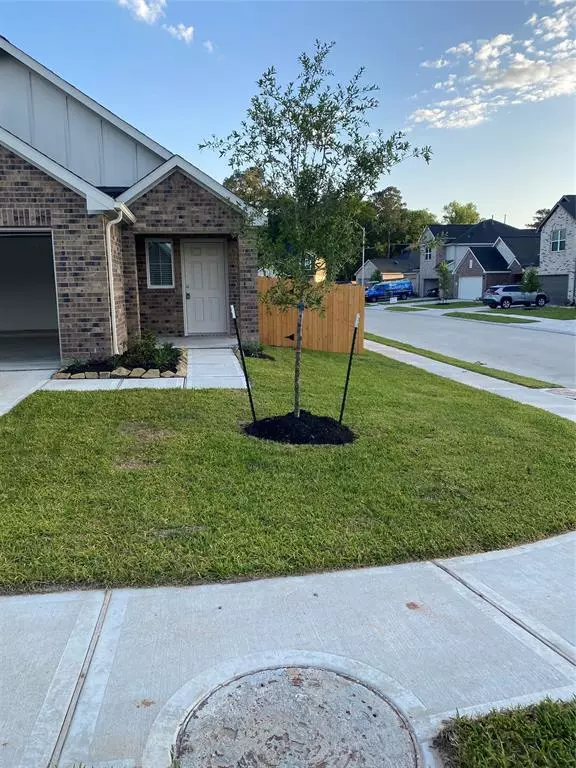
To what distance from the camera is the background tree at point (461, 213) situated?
9538cm

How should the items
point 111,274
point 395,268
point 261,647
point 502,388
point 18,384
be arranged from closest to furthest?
point 261,647 → point 18,384 → point 111,274 → point 502,388 → point 395,268

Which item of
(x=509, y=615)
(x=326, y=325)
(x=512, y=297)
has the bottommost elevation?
(x=509, y=615)

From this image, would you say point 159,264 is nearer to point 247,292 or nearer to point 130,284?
point 130,284

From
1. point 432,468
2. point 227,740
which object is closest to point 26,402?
point 432,468

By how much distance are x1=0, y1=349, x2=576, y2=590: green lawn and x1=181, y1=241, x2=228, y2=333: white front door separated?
625 cm

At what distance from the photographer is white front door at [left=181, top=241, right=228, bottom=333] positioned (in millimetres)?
13844

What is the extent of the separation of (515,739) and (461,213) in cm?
10177

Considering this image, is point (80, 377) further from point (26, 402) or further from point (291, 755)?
point (291, 755)

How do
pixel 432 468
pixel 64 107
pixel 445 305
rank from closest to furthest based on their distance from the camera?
pixel 432 468 < pixel 64 107 < pixel 445 305

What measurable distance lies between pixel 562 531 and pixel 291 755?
10.1 ft

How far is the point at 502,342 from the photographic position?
21.3 metres

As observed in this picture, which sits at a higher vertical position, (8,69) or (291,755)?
(8,69)

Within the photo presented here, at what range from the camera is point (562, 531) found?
4.46 m

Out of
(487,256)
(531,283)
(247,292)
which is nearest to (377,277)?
(487,256)
